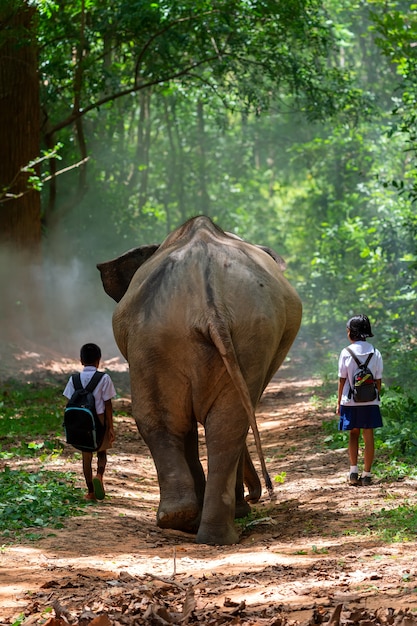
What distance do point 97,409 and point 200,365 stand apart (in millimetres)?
1421

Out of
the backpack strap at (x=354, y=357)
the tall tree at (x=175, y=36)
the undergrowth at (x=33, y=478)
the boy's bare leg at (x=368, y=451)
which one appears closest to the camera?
the undergrowth at (x=33, y=478)

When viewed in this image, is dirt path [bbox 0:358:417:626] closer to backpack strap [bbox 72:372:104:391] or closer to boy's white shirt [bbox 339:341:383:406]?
boy's white shirt [bbox 339:341:383:406]

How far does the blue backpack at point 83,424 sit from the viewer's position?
23.5 feet

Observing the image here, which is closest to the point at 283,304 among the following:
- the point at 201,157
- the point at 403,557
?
the point at 403,557

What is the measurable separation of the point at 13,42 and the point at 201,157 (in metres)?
25.3

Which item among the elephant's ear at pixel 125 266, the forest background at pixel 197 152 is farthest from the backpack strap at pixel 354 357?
the forest background at pixel 197 152

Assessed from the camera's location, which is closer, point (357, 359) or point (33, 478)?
point (33, 478)

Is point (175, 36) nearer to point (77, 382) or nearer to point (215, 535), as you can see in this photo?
point (77, 382)

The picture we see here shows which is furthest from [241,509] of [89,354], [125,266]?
[125,266]

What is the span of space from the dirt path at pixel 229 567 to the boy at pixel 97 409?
17 cm

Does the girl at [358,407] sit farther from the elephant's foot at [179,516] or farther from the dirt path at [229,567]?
the elephant's foot at [179,516]

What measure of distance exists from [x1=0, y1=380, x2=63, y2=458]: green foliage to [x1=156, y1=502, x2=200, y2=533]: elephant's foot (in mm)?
3070

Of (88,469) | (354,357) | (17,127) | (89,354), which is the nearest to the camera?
(88,469)

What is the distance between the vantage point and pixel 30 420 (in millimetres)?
11398
